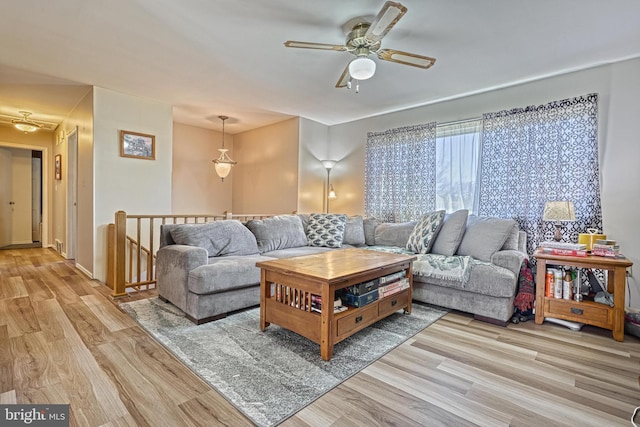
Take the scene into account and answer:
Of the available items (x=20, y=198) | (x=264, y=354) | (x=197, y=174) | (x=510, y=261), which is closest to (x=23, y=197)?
(x=20, y=198)

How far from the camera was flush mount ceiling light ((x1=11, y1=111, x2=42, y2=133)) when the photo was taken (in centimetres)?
484

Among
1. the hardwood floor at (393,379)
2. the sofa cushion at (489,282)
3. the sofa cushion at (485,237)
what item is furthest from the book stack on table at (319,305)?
Result: the sofa cushion at (485,237)

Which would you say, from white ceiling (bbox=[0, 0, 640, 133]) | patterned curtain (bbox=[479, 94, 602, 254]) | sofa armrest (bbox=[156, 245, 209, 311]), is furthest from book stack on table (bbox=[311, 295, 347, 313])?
patterned curtain (bbox=[479, 94, 602, 254])

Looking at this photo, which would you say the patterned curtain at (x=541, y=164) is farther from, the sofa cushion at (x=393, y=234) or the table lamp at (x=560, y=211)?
the sofa cushion at (x=393, y=234)

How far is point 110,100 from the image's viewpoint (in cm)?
380

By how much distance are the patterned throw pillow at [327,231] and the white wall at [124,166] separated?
2.17 m

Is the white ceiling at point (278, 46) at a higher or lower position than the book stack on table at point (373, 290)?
higher

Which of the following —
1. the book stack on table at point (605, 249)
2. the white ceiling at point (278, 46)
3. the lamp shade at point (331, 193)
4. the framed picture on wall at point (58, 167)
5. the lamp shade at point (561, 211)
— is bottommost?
the book stack on table at point (605, 249)

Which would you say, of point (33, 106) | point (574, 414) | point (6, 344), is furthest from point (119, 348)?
point (33, 106)

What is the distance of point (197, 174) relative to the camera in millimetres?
5953

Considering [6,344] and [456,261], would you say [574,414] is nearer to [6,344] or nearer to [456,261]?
[456,261]

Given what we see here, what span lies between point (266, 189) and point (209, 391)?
13.8 ft

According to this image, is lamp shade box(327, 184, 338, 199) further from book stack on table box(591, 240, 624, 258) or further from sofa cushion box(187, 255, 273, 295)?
book stack on table box(591, 240, 624, 258)

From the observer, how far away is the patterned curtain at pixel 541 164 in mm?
2916
